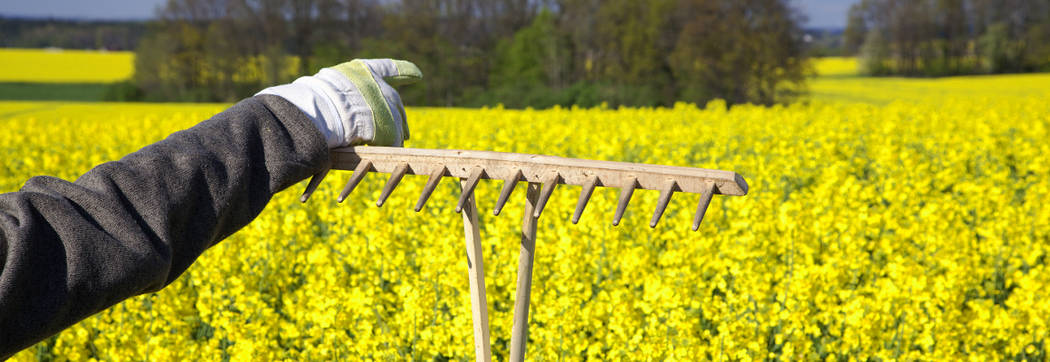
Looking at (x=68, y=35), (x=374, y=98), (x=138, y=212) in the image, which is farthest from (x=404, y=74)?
(x=68, y=35)

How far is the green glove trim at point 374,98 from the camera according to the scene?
5.20ft

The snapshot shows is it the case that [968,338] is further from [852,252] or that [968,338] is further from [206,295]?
[206,295]

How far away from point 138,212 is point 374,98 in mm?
529

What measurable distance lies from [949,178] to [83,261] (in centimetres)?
650

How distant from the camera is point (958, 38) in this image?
4244 cm

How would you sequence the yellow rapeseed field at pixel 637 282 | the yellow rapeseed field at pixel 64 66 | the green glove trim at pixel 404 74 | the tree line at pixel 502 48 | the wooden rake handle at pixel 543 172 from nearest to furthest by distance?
1. the wooden rake handle at pixel 543 172
2. the green glove trim at pixel 404 74
3. the yellow rapeseed field at pixel 637 282
4. the tree line at pixel 502 48
5. the yellow rapeseed field at pixel 64 66

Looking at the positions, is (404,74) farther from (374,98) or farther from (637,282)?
(637,282)

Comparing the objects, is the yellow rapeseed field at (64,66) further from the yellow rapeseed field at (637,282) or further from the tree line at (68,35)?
the yellow rapeseed field at (637,282)

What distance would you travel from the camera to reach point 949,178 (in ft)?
20.3

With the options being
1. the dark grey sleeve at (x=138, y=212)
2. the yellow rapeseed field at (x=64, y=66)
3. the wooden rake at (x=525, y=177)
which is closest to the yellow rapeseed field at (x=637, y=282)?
the wooden rake at (x=525, y=177)

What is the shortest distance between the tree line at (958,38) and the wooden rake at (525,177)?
44.6 m

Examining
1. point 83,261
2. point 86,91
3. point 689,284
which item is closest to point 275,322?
point 689,284

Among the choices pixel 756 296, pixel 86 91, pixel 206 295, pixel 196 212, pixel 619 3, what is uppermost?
pixel 196 212

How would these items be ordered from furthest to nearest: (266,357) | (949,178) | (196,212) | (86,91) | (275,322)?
(86,91) < (949,178) < (275,322) < (266,357) < (196,212)
